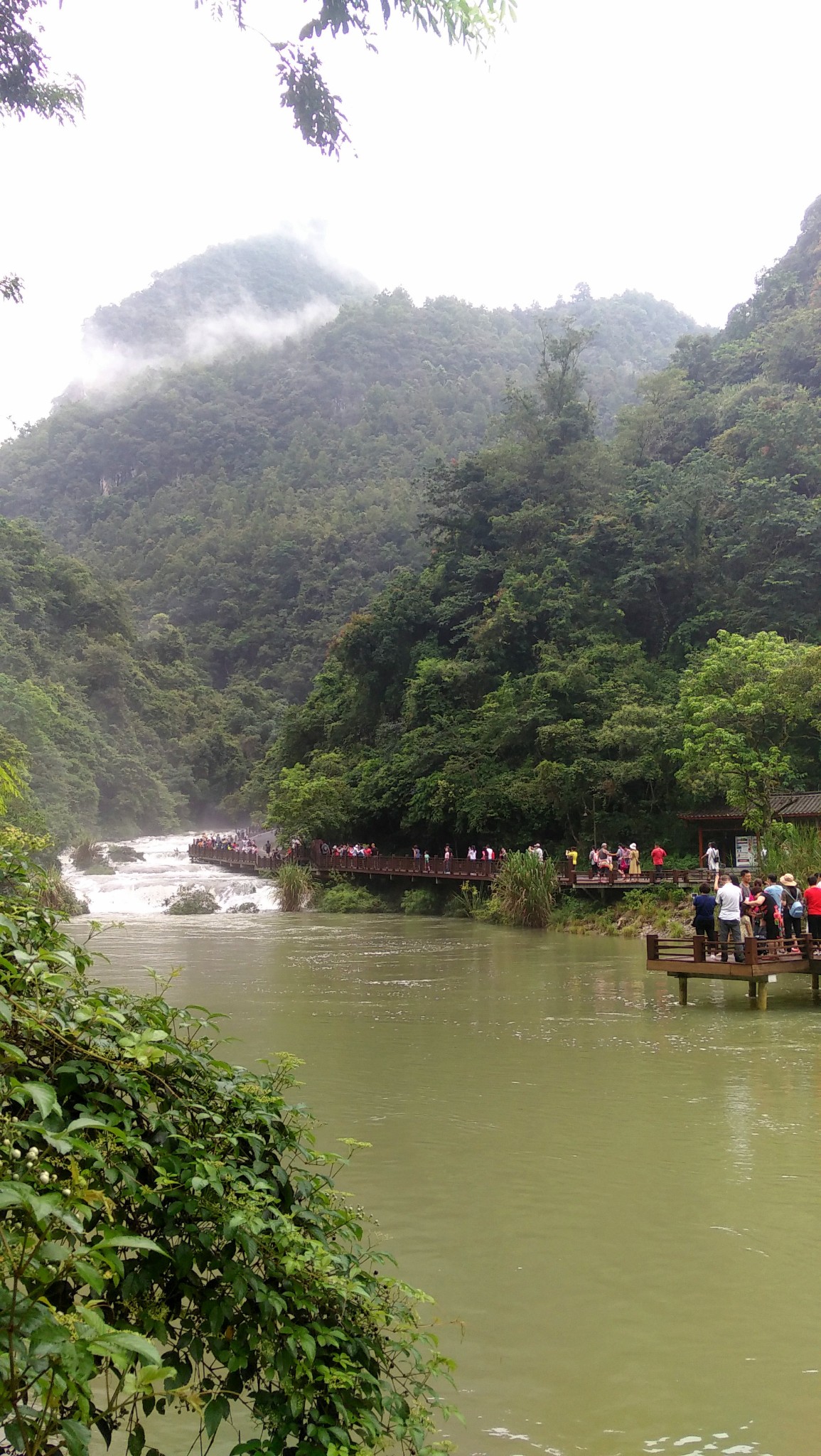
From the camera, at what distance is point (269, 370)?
137250mm

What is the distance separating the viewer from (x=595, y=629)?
36.4m

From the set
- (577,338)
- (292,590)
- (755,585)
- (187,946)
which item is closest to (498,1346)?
(187,946)

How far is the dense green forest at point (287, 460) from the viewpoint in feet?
310

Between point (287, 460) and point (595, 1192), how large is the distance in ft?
381

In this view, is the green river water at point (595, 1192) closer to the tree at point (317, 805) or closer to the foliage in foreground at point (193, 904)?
the foliage in foreground at point (193, 904)

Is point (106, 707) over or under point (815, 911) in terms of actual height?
over

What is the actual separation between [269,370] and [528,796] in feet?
390

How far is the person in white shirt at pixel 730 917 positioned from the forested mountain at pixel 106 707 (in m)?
42.4

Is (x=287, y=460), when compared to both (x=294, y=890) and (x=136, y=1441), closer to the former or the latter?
(x=294, y=890)

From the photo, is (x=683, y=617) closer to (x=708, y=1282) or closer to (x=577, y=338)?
(x=577, y=338)

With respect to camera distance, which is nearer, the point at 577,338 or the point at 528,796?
the point at 528,796

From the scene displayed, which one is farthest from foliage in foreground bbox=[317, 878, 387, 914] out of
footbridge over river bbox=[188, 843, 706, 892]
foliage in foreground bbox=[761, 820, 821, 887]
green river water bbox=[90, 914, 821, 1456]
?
green river water bbox=[90, 914, 821, 1456]

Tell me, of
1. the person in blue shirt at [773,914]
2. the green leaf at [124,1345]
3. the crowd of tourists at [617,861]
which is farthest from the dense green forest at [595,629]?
the green leaf at [124,1345]

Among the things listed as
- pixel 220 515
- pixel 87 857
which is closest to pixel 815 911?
pixel 87 857
